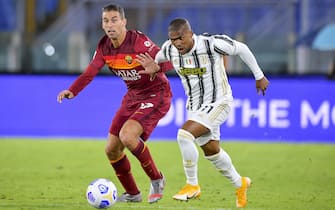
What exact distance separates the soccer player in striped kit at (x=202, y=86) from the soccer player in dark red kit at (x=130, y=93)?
0.24 metres

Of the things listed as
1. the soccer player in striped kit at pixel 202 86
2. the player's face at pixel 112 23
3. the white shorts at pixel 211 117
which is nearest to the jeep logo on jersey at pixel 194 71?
the soccer player in striped kit at pixel 202 86

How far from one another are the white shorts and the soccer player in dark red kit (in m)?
0.53

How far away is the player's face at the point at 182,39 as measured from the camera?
8758 mm

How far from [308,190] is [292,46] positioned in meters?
9.82

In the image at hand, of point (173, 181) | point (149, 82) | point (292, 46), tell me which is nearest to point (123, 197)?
point (149, 82)

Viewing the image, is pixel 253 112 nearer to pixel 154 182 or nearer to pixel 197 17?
pixel 197 17

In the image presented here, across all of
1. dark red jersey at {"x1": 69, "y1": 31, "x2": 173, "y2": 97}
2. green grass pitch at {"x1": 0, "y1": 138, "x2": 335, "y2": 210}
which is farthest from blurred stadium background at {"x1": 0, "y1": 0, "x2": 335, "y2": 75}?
dark red jersey at {"x1": 69, "y1": 31, "x2": 173, "y2": 97}

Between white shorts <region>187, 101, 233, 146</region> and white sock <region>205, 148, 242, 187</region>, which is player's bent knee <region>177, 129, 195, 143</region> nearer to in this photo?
white shorts <region>187, 101, 233, 146</region>

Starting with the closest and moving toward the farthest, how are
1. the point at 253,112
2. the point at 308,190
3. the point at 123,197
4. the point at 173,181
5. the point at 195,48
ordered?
1. the point at 195,48
2. the point at 123,197
3. the point at 308,190
4. the point at 173,181
5. the point at 253,112

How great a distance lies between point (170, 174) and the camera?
1256cm

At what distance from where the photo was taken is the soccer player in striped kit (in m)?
8.84

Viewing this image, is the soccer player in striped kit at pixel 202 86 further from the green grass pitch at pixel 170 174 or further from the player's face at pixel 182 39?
the green grass pitch at pixel 170 174

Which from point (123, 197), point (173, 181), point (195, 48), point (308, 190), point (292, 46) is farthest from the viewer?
point (292, 46)

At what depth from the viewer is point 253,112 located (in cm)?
1717
